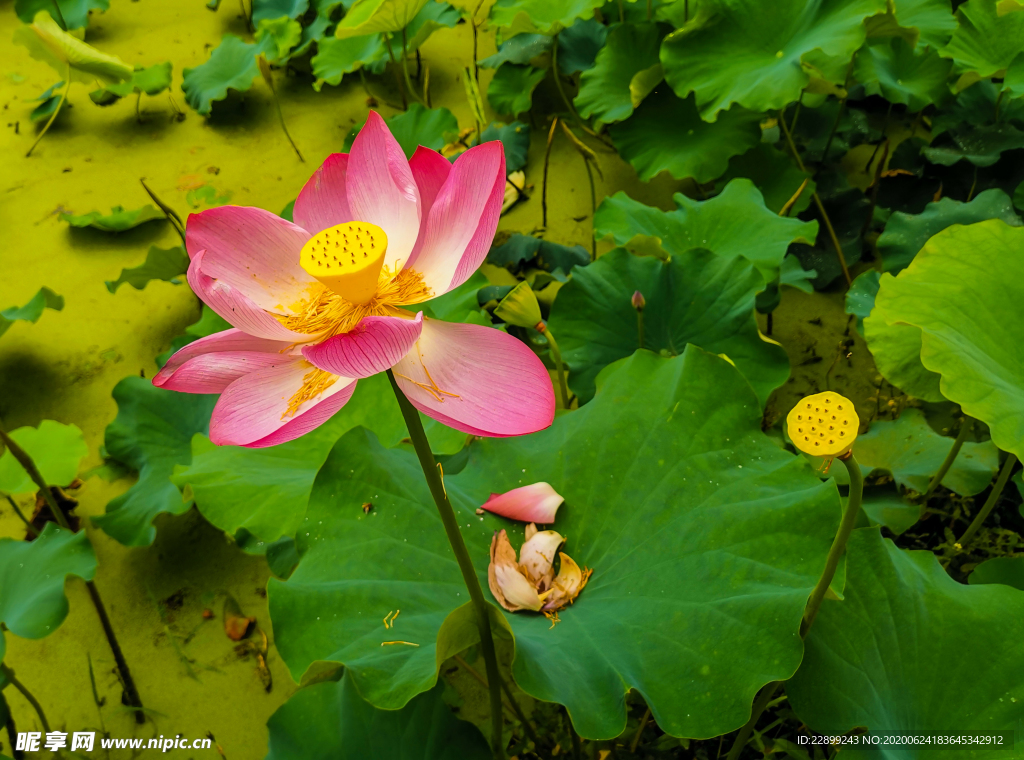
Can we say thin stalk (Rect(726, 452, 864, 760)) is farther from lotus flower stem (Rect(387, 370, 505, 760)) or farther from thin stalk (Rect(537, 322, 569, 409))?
thin stalk (Rect(537, 322, 569, 409))

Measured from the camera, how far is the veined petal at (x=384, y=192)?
711 mm

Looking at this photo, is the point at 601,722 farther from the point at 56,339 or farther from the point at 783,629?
the point at 56,339

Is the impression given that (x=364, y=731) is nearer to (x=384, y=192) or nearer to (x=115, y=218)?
(x=384, y=192)

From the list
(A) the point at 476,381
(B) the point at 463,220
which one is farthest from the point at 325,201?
(A) the point at 476,381

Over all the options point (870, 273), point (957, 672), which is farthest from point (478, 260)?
point (870, 273)

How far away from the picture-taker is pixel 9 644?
1.71 meters

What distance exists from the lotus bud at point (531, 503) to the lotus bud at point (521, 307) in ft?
0.85

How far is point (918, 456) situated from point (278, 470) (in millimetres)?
1238

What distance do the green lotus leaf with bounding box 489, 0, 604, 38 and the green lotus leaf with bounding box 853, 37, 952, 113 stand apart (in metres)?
0.78

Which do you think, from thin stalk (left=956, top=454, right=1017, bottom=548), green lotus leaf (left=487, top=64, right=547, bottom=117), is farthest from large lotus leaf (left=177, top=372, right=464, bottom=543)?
green lotus leaf (left=487, top=64, right=547, bottom=117)

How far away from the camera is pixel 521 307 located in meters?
1.12

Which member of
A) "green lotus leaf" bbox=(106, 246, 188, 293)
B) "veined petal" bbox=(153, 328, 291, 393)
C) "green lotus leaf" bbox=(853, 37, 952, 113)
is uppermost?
"veined petal" bbox=(153, 328, 291, 393)

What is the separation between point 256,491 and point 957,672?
1.07 metres

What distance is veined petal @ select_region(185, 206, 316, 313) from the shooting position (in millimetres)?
712
